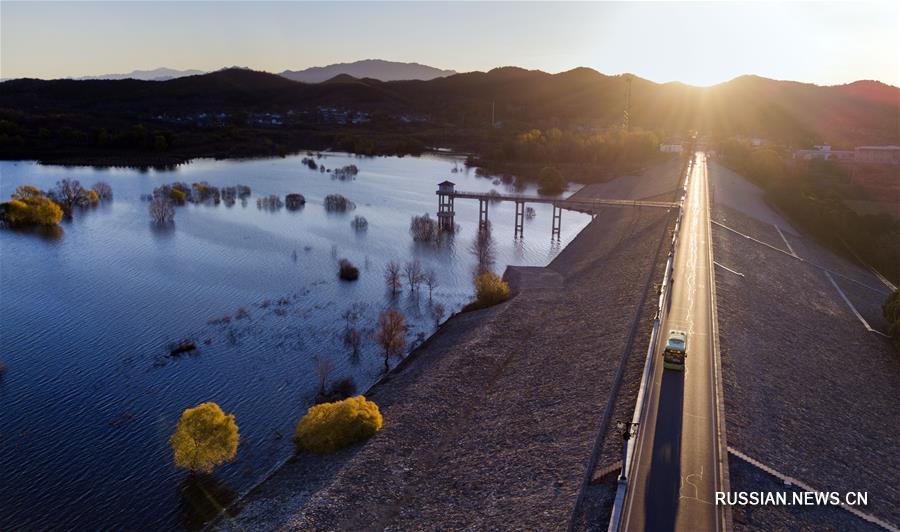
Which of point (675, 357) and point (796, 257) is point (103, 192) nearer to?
point (675, 357)

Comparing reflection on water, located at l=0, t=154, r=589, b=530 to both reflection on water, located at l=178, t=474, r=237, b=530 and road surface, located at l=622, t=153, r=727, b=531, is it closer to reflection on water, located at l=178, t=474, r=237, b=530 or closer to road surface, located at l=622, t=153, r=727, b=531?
reflection on water, located at l=178, t=474, r=237, b=530

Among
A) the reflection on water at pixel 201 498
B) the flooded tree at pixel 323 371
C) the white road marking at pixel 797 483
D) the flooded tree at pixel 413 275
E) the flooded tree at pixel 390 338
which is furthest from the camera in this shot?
the flooded tree at pixel 413 275

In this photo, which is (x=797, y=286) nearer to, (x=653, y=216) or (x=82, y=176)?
(x=653, y=216)

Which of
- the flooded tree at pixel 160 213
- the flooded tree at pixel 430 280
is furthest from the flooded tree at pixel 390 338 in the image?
the flooded tree at pixel 160 213

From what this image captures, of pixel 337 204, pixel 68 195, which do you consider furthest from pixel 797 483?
pixel 68 195

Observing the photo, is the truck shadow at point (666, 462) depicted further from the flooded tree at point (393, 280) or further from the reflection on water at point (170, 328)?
the flooded tree at point (393, 280)

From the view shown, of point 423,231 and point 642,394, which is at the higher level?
point 423,231

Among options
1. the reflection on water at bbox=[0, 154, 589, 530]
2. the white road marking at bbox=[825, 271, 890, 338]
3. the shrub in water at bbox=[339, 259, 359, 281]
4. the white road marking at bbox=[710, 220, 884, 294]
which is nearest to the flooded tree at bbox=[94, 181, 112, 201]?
the reflection on water at bbox=[0, 154, 589, 530]

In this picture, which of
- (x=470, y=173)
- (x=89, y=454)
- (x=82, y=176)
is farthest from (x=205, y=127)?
(x=89, y=454)
